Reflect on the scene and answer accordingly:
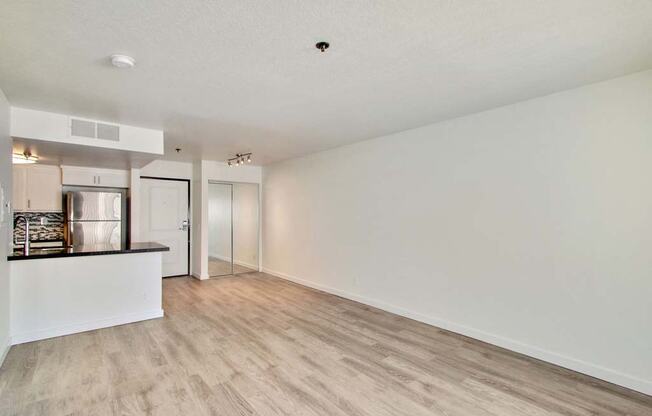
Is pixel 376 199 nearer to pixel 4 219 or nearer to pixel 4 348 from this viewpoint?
pixel 4 219

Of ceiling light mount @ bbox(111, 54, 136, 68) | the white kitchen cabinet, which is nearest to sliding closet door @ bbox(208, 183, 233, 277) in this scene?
the white kitchen cabinet

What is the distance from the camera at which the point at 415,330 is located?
12.3 ft

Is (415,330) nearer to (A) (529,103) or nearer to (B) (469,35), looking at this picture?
A: (A) (529,103)

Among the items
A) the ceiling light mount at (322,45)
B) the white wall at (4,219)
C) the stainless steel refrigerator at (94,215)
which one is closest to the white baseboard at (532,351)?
the ceiling light mount at (322,45)

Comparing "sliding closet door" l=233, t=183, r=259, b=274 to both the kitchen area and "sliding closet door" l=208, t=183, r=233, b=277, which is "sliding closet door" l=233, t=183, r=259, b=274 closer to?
"sliding closet door" l=208, t=183, r=233, b=277

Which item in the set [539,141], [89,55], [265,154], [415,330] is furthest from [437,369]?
[265,154]

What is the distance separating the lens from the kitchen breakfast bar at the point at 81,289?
3.38 m

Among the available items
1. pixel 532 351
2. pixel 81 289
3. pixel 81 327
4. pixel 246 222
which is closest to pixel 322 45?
pixel 532 351

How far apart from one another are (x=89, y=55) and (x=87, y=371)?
8.29ft

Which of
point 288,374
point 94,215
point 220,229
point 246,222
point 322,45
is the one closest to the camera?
point 322,45

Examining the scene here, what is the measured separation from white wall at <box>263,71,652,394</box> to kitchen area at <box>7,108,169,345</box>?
2.94 meters

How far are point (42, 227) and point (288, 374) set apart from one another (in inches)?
211

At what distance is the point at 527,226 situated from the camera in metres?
3.12

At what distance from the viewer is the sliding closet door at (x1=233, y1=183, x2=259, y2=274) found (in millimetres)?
7070
